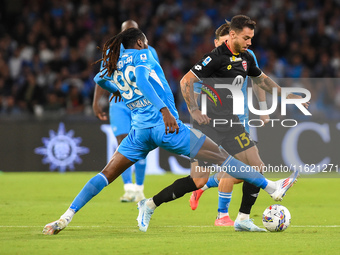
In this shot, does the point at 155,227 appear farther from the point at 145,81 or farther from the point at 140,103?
the point at 145,81

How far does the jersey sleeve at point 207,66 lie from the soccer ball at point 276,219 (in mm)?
1444

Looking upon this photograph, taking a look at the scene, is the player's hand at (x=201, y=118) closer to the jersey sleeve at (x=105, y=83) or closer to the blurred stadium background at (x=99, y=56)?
the jersey sleeve at (x=105, y=83)

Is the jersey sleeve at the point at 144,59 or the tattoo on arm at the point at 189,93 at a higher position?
the jersey sleeve at the point at 144,59

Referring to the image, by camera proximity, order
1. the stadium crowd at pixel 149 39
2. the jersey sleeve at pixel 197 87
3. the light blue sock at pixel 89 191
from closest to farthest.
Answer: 1. the light blue sock at pixel 89 191
2. the jersey sleeve at pixel 197 87
3. the stadium crowd at pixel 149 39

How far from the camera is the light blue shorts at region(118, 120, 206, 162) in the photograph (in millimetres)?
5949

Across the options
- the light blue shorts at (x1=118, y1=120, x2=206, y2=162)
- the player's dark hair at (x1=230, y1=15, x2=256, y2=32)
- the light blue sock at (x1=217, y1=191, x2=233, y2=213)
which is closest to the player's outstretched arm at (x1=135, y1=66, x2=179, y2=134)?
the light blue shorts at (x1=118, y1=120, x2=206, y2=162)

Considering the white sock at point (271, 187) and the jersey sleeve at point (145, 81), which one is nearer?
the jersey sleeve at point (145, 81)

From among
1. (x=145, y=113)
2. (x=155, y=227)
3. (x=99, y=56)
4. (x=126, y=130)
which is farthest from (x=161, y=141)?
(x=99, y=56)

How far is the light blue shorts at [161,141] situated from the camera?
595cm

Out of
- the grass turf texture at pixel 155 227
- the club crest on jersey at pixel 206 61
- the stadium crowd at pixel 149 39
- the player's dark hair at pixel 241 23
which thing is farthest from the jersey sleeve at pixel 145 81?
the stadium crowd at pixel 149 39

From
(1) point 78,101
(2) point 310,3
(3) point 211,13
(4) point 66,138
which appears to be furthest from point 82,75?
(2) point 310,3

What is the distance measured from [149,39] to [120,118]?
26.7ft

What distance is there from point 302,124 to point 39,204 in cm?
643

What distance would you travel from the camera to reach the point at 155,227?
266 inches
